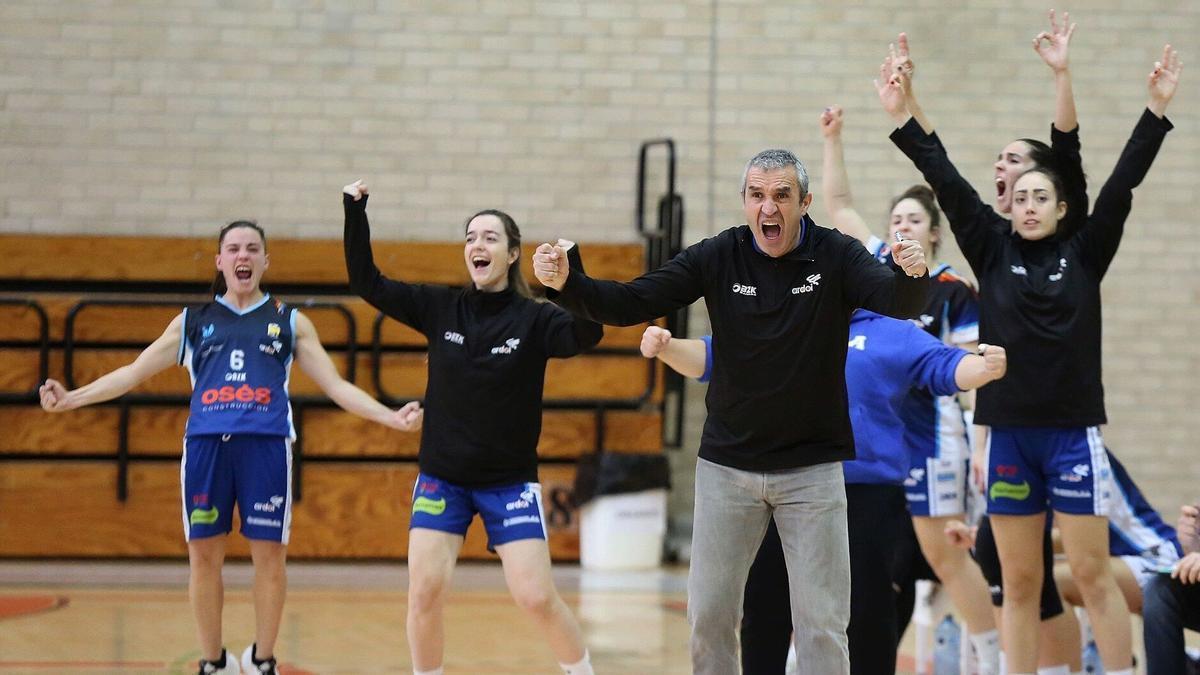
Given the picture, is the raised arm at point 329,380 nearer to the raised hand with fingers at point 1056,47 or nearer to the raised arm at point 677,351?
the raised arm at point 677,351

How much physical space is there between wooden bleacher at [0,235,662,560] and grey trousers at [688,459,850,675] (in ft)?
17.7

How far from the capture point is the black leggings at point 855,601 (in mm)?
4496

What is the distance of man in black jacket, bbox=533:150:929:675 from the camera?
3914 mm

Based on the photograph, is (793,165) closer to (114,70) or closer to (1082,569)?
(1082,569)

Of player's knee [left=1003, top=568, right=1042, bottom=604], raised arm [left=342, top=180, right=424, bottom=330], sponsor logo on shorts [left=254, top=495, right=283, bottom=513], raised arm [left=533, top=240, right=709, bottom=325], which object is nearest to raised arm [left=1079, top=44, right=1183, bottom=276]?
player's knee [left=1003, top=568, right=1042, bottom=604]

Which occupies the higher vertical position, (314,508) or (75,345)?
(75,345)

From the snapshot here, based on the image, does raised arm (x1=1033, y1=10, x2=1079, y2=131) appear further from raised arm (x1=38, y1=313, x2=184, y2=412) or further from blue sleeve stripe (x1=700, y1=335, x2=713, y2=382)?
raised arm (x1=38, y1=313, x2=184, y2=412)

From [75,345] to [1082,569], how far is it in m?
6.90

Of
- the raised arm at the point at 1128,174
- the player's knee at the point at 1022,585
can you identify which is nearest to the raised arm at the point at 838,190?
the raised arm at the point at 1128,174

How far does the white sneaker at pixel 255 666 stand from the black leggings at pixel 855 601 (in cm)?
195

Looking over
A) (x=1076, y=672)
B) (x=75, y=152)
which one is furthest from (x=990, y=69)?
(x=75, y=152)

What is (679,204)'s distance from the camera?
9648 mm

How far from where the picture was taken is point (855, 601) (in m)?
4.50

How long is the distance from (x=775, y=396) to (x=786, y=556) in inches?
19.5
